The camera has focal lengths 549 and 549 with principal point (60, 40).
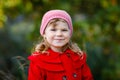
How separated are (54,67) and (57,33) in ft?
0.91

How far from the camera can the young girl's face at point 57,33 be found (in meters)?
4.46

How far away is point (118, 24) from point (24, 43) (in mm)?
2858

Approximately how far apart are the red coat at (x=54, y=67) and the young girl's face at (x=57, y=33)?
100 millimetres

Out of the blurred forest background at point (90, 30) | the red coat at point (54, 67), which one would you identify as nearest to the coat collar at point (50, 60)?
the red coat at point (54, 67)

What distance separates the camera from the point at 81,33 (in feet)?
25.4

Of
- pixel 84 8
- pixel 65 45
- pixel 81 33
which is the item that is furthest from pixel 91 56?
pixel 65 45

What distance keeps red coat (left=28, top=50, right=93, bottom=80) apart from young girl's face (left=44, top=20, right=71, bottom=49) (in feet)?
0.33

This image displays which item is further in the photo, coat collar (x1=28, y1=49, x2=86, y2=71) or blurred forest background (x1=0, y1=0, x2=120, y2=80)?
blurred forest background (x1=0, y1=0, x2=120, y2=80)

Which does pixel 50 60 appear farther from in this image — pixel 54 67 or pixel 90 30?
pixel 90 30

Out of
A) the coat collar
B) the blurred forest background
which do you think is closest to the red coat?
the coat collar

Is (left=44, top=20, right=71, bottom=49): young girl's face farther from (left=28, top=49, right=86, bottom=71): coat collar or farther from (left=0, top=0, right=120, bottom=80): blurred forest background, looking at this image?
(left=0, top=0, right=120, bottom=80): blurred forest background

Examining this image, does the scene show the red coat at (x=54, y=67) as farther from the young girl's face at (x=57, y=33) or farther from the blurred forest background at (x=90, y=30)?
the blurred forest background at (x=90, y=30)

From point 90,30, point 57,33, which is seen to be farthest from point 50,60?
point 90,30

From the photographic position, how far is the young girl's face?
446 centimetres
